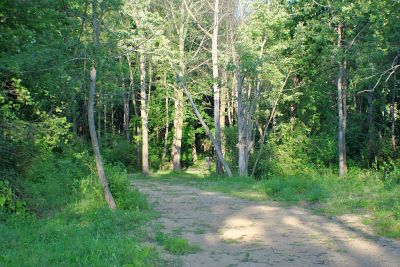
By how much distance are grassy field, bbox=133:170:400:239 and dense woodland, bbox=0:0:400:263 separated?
1.48 feet

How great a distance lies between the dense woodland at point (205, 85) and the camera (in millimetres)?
10539

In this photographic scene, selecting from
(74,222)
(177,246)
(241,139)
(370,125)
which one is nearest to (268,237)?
(177,246)

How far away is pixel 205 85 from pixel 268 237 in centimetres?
1849

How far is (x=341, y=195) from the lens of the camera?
1305 centimetres

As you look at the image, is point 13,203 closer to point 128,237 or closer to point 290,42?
point 128,237

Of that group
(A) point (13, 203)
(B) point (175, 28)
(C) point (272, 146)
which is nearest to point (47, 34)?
(A) point (13, 203)

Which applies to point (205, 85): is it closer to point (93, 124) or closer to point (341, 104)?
point (341, 104)

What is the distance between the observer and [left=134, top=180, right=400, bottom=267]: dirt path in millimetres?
7039

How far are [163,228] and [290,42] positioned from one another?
45.9 feet

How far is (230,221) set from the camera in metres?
10.2

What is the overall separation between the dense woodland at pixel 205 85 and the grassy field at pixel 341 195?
17.7 inches

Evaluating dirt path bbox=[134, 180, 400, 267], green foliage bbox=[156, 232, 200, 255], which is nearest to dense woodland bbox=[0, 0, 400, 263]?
dirt path bbox=[134, 180, 400, 267]

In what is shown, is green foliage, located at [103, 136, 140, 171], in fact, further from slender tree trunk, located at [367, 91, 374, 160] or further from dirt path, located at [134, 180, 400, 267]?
dirt path, located at [134, 180, 400, 267]

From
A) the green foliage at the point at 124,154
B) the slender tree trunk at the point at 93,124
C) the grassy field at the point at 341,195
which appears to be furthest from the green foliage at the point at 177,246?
the green foliage at the point at 124,154
